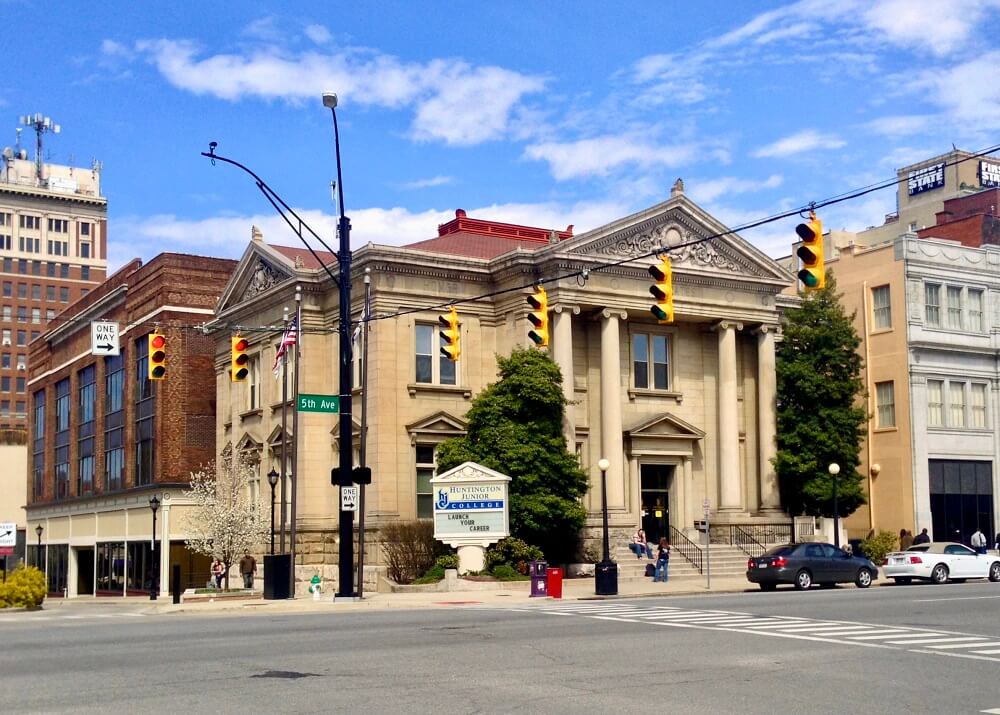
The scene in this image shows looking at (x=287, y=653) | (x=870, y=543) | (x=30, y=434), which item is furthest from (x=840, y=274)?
(x=30, y=434)

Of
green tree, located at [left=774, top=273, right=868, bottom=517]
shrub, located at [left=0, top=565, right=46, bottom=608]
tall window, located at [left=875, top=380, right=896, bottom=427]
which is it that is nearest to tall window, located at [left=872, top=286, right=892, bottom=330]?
tall window, located at [left=875, top=380, right=896, bottom=427]

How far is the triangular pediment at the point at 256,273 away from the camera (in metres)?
51.1

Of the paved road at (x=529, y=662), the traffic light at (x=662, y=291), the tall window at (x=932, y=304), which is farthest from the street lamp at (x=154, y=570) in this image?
the tall window at (x=932, y=304)

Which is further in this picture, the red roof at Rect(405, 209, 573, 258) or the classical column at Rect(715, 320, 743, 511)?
the red roof at Rect(405, 209, 573, 258)

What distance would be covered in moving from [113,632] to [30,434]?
68657 millimetres

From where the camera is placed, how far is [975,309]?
5809cm

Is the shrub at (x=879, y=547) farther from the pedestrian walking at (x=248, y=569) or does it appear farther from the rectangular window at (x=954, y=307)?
the pedestrian walking at (x=248, y=569)

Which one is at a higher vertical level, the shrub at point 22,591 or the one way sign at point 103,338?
the one way sign at point 103,338

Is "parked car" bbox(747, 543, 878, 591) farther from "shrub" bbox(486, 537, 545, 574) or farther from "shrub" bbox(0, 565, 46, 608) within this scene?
"shrub" bbox(0, 565, 46, 608)

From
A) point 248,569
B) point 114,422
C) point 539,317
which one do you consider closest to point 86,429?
point 114,422

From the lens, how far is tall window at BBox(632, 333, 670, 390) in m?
49.6

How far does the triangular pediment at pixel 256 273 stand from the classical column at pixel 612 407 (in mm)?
12453

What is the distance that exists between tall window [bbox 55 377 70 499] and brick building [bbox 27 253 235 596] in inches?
3.4

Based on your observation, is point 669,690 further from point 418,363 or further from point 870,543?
point 870,543
